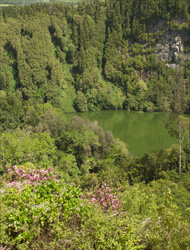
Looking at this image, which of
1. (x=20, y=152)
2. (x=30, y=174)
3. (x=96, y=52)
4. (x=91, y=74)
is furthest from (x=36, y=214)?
(x=96, y=52)

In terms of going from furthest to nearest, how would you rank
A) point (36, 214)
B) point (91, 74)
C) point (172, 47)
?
point (172, 47), point (91, 74), point (36, 214)

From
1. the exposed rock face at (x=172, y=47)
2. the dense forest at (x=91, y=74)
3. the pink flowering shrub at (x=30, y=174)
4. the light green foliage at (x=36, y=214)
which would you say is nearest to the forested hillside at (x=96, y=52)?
the exposed rock face at (x=172, y=47)

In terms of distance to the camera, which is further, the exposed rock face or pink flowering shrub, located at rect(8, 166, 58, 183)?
the exposed rock face

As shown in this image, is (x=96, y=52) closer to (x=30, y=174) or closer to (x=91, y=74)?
(x=91, y=74)

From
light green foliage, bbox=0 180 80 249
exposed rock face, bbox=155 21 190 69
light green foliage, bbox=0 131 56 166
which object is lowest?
light green foliage, bbox=0 131 56 166

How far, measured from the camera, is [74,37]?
8650 cm

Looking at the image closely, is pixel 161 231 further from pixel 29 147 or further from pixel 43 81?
pixel 43 81

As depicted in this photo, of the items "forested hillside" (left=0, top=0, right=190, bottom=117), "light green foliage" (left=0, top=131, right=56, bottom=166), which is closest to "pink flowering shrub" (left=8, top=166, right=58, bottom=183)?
"light green foliage" (left=0, top=131, right=56, bottom=166)

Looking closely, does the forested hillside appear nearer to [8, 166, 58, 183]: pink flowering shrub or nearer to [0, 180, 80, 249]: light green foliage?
[8, 166, 58, 183]: pink flowering shrub

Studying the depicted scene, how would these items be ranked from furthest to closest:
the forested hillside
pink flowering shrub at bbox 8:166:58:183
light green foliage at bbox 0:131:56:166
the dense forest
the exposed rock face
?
the exposed rock face
the forested hillside
the dense forest
light green foliage at bbox 0:131:56:166
pink flowering shrub at bbox 8:166:58:183

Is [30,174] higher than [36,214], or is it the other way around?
[36,214]

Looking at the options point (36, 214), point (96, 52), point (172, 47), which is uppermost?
point (172, 47)

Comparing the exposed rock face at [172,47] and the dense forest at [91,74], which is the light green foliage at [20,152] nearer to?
the dense forest at [91,74]

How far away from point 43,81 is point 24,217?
244ft
